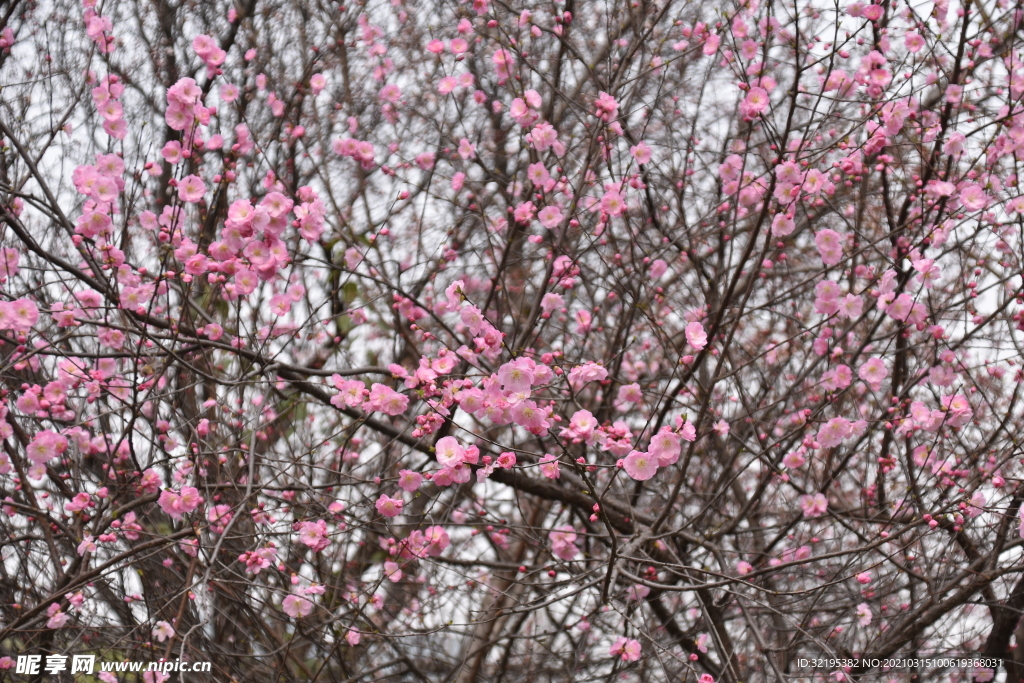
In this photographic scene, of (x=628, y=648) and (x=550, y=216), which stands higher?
(x=550, y=216)

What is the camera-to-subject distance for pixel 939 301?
13.1 feet

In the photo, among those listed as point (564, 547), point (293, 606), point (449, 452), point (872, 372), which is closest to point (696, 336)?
point (872, 372)

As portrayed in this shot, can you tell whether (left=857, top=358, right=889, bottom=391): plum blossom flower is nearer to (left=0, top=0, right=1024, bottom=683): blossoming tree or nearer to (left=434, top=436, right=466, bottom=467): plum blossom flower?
(left=0, top=0, right=1024, bottom=683): blossoming tree

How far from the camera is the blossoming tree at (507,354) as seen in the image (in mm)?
3115

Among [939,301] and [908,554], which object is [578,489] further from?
[939,301]

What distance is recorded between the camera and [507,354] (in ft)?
12.5

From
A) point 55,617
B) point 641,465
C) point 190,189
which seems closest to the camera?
point 641,465

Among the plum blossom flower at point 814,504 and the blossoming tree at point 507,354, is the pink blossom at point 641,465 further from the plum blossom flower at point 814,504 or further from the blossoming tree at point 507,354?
the plum blossom flower at point 814,504

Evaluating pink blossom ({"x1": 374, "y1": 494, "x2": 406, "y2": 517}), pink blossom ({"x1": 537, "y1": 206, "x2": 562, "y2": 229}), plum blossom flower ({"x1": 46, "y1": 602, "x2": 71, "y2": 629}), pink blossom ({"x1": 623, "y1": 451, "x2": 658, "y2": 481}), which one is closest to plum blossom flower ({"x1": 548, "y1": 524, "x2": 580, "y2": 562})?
pink blossom ({"x1": 374, "y1": 494, "x2": 406, "y2": 517})

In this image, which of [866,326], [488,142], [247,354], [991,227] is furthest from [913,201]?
[247,354]

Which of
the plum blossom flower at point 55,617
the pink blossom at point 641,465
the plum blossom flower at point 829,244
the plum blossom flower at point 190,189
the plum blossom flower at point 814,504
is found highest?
the plum blossom flower at point 190,189

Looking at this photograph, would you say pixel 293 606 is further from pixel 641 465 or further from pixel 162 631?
pixel 641 465

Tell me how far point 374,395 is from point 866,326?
8.58ft

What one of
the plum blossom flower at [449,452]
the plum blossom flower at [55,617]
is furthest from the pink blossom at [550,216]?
the plum blossom flower at [55,617]
